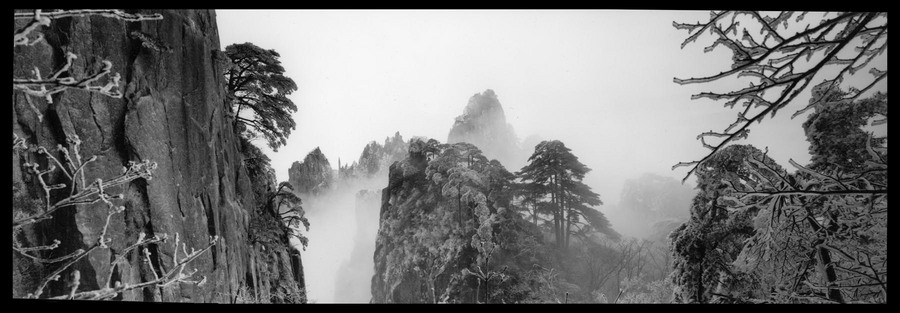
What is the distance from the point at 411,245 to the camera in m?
16.6

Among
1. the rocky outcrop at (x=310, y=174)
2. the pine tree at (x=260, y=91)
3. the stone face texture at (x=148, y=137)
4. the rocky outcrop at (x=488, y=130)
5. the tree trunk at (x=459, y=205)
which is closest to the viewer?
the stone face texture at (x=148, y=137)

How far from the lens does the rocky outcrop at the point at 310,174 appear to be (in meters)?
35.3

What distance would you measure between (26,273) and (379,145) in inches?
1409

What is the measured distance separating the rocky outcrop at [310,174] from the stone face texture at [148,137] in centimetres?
2865

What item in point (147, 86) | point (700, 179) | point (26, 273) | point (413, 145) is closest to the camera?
point (26, 273)

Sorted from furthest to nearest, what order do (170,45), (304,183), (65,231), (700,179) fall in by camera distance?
(304,183) → (700,179) → (170,45) → (65,231)

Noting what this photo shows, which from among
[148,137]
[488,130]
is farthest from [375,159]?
[148,137]

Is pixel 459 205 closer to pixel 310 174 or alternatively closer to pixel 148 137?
pixel 148 137

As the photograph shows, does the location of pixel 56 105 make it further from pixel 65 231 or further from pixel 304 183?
pixel 304 183

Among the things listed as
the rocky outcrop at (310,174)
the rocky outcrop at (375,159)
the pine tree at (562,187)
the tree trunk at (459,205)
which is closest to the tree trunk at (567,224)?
the pine tree at (562,187)

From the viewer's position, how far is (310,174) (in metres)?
36.8

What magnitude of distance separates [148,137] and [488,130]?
24.4m

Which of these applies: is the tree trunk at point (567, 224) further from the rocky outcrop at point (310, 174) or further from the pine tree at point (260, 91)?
the rocky outcrop at point (310, 174)
